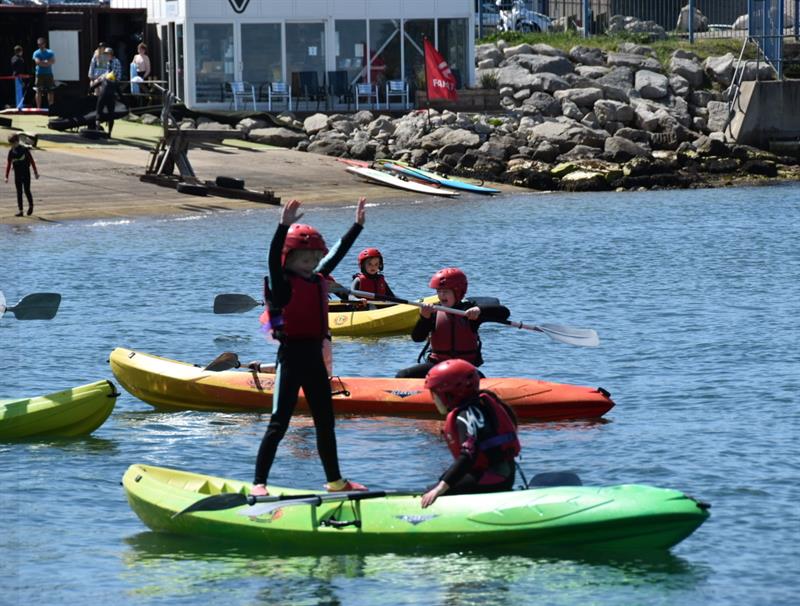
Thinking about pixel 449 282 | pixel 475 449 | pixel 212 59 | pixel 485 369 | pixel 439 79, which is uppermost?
pixel 212 59

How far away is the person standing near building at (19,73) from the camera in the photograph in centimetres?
3747

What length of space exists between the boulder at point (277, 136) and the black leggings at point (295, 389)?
28.8 metres

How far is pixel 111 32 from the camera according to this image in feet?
139

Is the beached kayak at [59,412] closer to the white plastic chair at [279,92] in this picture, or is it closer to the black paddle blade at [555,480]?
the black paddle blade at [555,480]

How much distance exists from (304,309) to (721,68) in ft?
124

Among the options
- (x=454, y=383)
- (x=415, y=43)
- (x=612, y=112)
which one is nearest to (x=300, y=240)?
(x=454, y=383)

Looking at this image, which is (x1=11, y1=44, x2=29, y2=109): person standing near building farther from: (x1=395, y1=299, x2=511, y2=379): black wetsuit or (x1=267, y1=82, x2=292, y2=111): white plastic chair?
(x1=395, y1=299, x2=511, y2=379): black wetsuit

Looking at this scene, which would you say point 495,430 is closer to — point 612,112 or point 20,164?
point 20,164

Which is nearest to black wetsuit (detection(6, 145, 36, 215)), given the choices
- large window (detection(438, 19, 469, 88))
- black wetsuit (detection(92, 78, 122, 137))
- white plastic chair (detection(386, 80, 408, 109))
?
black wetsuit (detection(92, 78, 122, 137))

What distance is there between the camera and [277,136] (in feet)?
125

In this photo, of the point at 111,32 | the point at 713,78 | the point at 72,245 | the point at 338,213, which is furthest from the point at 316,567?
the point at 713,78

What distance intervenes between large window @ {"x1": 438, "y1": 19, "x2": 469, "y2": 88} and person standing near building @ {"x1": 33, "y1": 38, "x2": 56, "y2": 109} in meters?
11.1

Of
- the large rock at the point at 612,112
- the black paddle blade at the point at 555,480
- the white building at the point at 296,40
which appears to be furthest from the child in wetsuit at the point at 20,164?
the black paddle blade at the point at 555,480

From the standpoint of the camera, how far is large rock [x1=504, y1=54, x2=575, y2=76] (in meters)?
44.0
